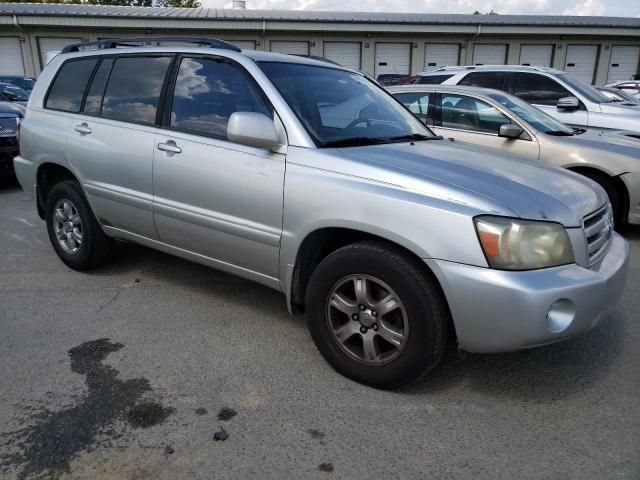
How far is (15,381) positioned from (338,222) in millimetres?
1946

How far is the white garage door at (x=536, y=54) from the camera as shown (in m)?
25.9

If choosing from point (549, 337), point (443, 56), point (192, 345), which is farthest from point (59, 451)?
point (443, 56)

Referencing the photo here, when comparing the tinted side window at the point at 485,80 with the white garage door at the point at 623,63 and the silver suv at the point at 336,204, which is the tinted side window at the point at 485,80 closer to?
the silver suv at the point at 336,204

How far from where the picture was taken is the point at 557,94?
8398mm

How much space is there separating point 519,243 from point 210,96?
7.19ft

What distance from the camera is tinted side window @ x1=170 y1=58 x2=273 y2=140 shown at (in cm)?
337

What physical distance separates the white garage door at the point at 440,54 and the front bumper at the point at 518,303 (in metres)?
24.9

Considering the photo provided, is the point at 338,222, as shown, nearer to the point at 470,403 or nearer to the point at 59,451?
the point at 470,403

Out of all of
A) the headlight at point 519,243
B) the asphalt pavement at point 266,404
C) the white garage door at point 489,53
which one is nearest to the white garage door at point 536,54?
the white garage door at point 489,53

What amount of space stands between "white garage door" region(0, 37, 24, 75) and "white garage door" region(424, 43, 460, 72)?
724 inches

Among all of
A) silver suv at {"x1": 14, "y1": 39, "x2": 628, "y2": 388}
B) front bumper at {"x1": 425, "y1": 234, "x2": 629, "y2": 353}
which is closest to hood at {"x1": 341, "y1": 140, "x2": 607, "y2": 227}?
silver suv at {"x1": 14, "y1": 39, "x2": 628, "y2": 388}

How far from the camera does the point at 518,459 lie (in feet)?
7.63

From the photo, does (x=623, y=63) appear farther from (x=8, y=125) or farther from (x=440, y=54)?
(x=8, y=125)

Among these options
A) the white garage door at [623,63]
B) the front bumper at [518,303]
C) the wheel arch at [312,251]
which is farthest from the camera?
the white garage door at [623,63]
